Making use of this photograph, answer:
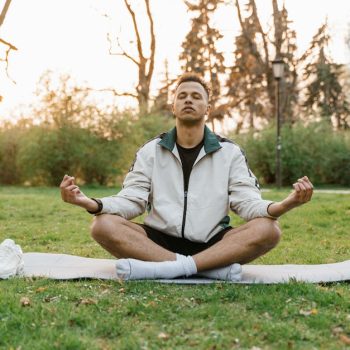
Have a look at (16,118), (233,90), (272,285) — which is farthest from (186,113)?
(233,90)

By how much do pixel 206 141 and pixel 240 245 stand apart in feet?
2.88

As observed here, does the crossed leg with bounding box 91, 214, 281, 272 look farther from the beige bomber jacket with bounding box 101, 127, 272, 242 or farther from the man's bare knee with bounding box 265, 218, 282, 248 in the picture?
the beige bomber jacket with bounding box 101, 127, 272, 242

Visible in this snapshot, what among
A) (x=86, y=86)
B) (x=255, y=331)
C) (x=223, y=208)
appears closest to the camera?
(x=255, y=331)

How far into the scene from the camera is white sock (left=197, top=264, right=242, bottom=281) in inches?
171

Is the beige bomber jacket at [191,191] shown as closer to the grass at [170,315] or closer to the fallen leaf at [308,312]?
the grass at [170,315]

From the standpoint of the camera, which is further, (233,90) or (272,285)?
(233,90)

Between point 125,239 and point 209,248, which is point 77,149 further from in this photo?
point 209,248

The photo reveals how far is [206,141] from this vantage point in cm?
473

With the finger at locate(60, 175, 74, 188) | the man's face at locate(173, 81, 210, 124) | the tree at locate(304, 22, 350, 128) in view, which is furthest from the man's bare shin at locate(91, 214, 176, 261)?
the tree at locate(304, 22, 350, 128)

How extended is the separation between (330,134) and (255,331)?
21183 mm

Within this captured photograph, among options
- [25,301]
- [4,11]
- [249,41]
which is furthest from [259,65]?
[25,301]

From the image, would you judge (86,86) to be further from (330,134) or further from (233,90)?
(330,134)

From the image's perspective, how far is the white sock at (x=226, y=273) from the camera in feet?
14.2

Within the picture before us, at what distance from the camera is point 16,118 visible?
22.7 metres
